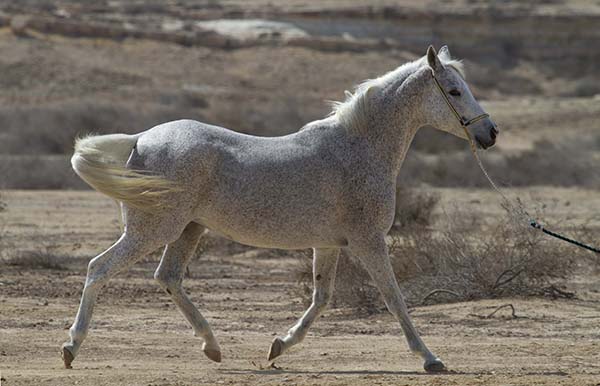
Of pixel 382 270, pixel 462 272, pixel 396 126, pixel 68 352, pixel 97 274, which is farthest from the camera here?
pixel 462 272

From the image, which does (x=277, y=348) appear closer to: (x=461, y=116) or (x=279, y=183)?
(x=279, y=183)

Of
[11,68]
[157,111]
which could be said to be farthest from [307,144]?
[11,68]

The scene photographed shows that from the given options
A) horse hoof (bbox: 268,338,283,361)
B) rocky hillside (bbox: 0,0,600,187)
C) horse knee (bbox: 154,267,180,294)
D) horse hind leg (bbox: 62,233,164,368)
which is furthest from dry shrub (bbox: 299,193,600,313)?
rocky hillside (bbox: 0,0,600,187)

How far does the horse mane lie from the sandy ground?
184cm

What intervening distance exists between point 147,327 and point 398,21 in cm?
5868

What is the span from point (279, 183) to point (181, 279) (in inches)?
42.3

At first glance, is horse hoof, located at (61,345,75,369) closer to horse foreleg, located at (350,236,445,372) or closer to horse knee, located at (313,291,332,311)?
horse knee, located at (313,291,332,311)

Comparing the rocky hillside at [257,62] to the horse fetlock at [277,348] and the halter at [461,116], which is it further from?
the halter at [461,116]

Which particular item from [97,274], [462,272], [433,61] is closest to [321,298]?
[97,274]

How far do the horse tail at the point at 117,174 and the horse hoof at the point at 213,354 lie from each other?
1210mm

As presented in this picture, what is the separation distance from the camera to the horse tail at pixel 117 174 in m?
10.5

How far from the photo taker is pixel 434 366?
415 inches

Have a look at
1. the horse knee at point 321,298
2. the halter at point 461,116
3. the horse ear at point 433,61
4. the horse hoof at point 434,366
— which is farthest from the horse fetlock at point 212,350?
the horse ear at point 433,61

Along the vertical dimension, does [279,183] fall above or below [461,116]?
below
